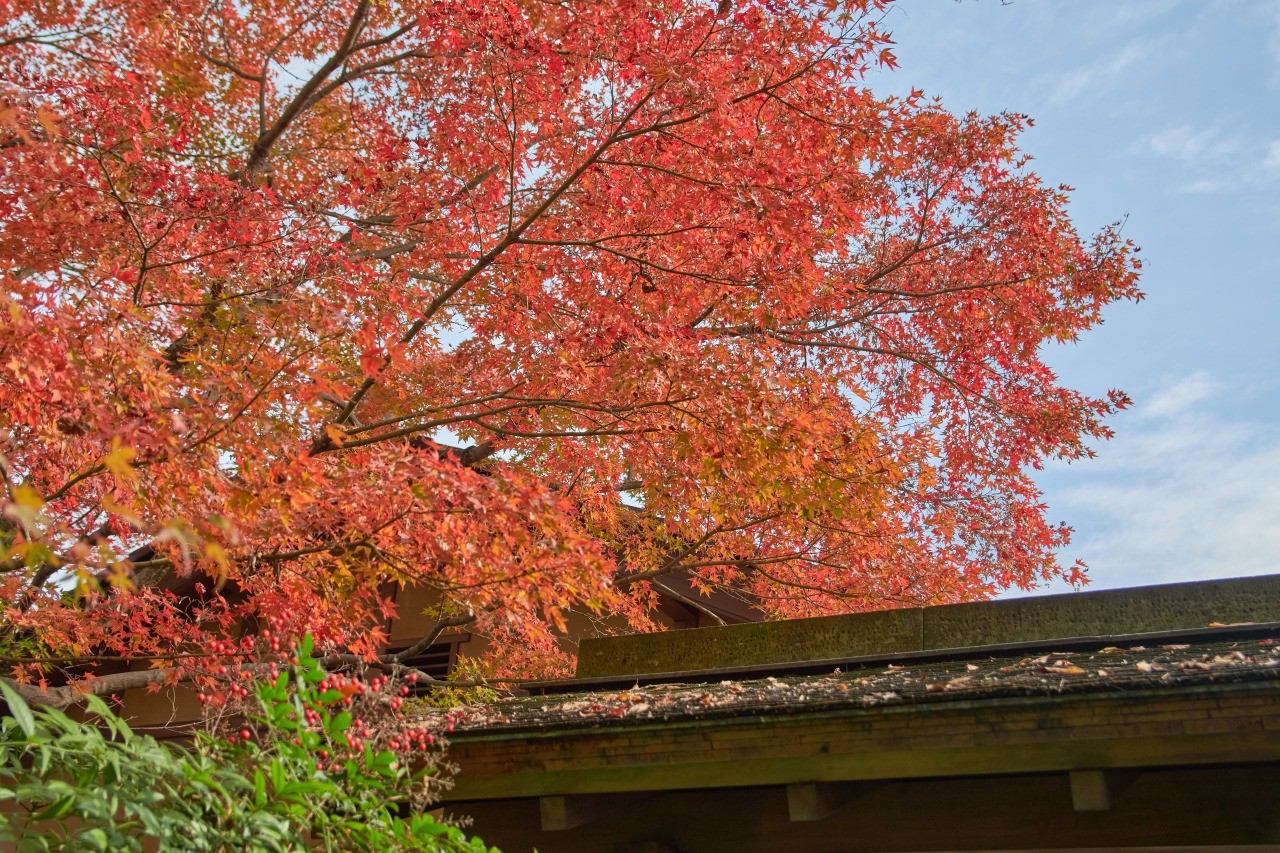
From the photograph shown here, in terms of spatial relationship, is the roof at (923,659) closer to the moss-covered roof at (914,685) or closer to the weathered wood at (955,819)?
the moss-covered roof at (914,685)

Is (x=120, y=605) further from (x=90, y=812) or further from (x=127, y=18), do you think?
(x=90, y=812)

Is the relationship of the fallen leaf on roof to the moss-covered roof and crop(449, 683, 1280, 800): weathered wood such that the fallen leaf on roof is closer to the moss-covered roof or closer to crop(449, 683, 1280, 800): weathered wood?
the moss-covered roof

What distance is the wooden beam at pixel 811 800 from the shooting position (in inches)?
196

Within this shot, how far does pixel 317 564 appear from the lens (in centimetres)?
924

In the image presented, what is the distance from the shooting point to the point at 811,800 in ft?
16.3

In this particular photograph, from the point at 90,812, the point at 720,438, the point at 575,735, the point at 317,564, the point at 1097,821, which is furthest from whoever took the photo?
the point at 317,564

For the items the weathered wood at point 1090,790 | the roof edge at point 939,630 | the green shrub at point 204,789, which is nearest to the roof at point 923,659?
the roof edge at point 939,630

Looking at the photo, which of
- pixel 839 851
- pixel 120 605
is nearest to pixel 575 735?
pixel 839 851

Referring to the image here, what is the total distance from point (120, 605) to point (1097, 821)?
8972 mm

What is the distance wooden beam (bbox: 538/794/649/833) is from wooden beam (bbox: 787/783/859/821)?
1016 mm

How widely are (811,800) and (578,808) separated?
1.43 metres

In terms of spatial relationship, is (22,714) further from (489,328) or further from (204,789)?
(489,328)

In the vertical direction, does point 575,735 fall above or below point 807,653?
below

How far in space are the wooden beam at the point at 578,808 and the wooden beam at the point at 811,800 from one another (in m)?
1.02
